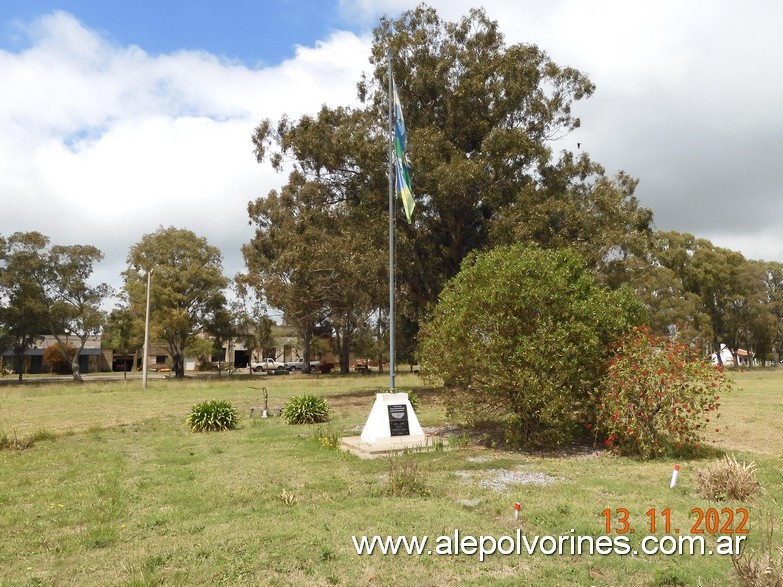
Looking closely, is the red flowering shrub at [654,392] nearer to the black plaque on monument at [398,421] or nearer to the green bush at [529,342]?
the green bush at [529,342]

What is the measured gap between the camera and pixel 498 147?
23266 millimetres

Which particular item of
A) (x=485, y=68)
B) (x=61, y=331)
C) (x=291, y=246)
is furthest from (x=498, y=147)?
(x=61, y=331)

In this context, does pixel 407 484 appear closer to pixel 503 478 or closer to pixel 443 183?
pixel 503 478

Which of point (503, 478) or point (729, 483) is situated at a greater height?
point (729, 483)

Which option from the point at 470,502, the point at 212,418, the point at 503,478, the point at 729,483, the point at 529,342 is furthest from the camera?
the point at 212,418

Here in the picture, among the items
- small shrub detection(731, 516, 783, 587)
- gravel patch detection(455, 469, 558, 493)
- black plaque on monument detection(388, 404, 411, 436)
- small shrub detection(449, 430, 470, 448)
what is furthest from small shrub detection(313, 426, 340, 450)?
small shrub detection(731, 516, 783, 587)

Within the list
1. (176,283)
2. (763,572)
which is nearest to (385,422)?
(763,572)

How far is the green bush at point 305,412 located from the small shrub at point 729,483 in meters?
10.8

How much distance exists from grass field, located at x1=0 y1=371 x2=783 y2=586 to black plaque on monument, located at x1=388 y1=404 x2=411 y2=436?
1033 millimetres

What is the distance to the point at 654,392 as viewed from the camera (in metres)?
10.4

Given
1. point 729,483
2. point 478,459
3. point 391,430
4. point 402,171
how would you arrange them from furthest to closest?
point 402,171, point 391,430, point 478,459, point 729,483

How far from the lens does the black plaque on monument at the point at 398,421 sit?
41.2 ft

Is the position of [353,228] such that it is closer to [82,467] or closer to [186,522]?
[82,467]

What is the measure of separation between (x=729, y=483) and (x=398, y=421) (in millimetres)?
6317
